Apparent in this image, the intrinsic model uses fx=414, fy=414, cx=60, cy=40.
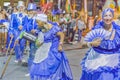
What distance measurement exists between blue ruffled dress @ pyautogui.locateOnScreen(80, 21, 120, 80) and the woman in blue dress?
1371 mm

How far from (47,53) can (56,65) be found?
0.27 meters

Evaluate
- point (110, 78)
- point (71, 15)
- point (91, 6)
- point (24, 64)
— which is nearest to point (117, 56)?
point (110, 78)

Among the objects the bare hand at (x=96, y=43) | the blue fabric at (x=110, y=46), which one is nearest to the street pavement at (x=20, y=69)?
the blue fabric at (x=110, y=46)

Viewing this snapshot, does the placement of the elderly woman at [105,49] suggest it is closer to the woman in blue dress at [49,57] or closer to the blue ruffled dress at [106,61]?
the blue ruffled dress at [106,61]

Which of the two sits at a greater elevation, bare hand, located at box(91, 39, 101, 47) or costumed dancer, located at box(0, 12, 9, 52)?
bare hand, located at box(91, 39, 101, 47)

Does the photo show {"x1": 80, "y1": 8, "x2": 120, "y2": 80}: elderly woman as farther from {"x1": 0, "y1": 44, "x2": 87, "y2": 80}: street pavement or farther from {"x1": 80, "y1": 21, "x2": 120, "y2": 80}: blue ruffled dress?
{"x1": 0, "y1": 44, "x2": 87, "y2": 80}: street pavement

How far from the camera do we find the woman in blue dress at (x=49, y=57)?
749cm

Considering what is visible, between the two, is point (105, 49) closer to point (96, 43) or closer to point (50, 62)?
point (96, 43)

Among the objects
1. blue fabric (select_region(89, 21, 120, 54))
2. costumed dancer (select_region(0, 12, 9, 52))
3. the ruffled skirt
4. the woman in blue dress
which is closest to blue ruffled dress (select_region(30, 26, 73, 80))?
the woman in blue dress

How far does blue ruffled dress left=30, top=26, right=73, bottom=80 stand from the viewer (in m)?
7.48

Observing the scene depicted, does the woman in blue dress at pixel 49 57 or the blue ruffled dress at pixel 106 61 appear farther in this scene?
the woman in blue dress at pixel 49 57

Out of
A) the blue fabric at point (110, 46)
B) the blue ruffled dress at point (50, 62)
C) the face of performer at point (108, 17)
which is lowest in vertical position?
the blue ruffled dress at point (50, 62)

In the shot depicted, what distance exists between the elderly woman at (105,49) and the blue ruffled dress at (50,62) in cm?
138

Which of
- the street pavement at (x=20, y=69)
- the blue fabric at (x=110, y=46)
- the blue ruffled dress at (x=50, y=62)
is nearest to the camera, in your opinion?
the blue fabric at (x=110, y=46)
